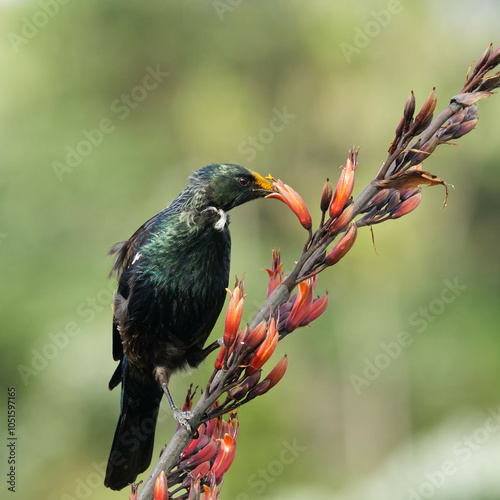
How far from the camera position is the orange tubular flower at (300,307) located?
4.35ft

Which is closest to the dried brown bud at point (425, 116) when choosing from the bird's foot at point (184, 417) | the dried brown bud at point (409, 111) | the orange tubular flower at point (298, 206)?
the dried brown bud at point (409, 111)

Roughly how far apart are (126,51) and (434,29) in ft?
25.3

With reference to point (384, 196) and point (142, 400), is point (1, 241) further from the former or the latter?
point (384, 196)

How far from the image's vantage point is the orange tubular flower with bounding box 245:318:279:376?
1.21 metres

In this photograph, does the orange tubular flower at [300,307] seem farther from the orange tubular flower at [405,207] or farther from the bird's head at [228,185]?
the bird's head at [228,185]

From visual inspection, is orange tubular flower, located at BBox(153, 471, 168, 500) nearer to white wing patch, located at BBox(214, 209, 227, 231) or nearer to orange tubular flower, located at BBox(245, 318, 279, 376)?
orange tubular flower, located at BBox(245, 318, 279, 376)

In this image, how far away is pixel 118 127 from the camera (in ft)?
48.3

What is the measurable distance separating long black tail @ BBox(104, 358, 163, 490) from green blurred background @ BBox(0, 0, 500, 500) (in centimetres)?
513

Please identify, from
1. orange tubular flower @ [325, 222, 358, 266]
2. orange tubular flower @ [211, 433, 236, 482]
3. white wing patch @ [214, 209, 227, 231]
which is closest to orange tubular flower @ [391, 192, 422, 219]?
orange tubular flower @ [325, 222, 358, 266]

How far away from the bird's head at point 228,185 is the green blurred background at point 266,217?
564 cm

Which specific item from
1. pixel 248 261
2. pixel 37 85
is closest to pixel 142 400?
pixel 248 261

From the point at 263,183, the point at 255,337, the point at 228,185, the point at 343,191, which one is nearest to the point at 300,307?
the point at 255,337

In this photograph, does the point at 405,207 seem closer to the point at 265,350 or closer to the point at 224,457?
the point at 265,350

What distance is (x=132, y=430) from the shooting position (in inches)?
86.8
